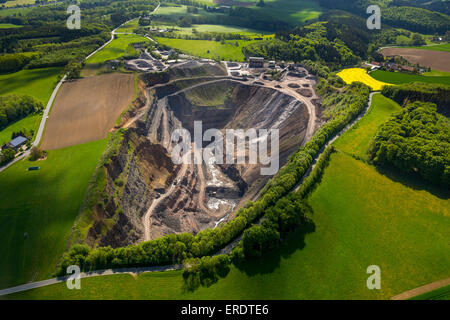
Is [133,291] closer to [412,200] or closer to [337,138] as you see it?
[412,200]

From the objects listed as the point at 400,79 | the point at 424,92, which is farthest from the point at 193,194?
the point at 400,79

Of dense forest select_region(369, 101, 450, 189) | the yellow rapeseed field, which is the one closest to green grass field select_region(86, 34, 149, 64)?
the yellow rapeseed field

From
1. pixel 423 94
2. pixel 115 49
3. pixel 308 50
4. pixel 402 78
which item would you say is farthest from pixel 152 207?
pixel 402 78

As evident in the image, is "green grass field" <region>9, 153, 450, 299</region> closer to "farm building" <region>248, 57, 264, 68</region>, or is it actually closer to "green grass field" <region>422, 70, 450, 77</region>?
"farm building" <region>248, 57, 264, 68</region>

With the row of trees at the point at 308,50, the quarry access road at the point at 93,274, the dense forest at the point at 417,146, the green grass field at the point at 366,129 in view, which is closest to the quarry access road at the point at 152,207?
the quarry access road at the point at 93,274

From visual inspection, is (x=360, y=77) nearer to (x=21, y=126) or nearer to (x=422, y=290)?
(x=422, y=290)

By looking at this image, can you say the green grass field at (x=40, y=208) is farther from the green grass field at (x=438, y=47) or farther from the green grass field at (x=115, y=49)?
the green grass field at (x=438, y=47)
